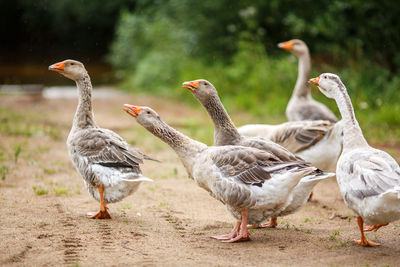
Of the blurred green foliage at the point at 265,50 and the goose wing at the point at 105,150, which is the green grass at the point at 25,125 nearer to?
the goose wing at the point at 105,150

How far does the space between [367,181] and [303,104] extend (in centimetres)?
441

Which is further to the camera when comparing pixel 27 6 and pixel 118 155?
pixel 27 6

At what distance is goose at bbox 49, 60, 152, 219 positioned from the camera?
5266 millimetres

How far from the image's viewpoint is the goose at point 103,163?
5.27 meters

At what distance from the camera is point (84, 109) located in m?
5.93

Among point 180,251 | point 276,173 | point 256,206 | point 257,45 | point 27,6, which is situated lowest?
point 180,251

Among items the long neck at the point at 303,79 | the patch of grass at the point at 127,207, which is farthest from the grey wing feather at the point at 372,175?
the long neck at the point at 303,79

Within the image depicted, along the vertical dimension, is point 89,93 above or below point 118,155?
above

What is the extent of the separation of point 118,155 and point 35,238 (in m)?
1.33

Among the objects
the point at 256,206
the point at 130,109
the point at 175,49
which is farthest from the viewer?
the point at 175,49

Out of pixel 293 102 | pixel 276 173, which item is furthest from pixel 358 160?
pixel 293 102

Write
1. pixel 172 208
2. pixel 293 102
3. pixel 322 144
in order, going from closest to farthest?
pixel 172 208
pixel 322 144
pixel 293 102

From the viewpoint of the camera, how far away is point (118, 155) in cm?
540

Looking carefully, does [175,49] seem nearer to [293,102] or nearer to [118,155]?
[293,102]
